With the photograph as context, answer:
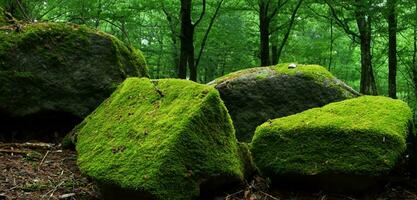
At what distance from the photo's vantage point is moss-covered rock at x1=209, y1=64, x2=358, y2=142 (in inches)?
232

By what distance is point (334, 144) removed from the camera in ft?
12.4

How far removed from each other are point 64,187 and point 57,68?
89.7 inches

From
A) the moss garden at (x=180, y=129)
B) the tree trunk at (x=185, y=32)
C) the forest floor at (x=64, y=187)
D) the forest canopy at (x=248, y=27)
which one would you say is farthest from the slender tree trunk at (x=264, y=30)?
the forest floor at (x=64, y=187)

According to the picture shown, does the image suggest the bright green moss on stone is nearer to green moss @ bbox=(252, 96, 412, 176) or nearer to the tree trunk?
green moss @ bbox=(252, 96, 412, 176)

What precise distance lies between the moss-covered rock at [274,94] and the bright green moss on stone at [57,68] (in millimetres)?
1746

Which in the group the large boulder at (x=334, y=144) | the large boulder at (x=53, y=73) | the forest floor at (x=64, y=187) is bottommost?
the forest floor at (x=64, y=187)

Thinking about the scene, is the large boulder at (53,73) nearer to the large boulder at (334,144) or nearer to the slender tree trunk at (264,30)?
the large boulder at (334,144)

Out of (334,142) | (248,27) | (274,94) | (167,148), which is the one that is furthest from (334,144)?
(248,27)

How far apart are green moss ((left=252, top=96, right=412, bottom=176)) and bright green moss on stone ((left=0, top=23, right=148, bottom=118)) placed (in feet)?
9.13

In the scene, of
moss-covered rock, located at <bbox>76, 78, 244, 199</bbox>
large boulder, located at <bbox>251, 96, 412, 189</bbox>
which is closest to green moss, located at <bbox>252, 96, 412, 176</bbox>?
large boulder, located at <bbox>251, 96, 412, 189</bbox>

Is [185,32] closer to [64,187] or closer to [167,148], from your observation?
[64,187]

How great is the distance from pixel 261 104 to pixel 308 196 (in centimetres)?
238

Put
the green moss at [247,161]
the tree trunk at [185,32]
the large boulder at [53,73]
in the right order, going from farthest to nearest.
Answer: the tree trunk at [185,32], the large boulder at [53,73], the green moss at [247,161]

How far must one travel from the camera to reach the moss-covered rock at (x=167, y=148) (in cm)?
334
